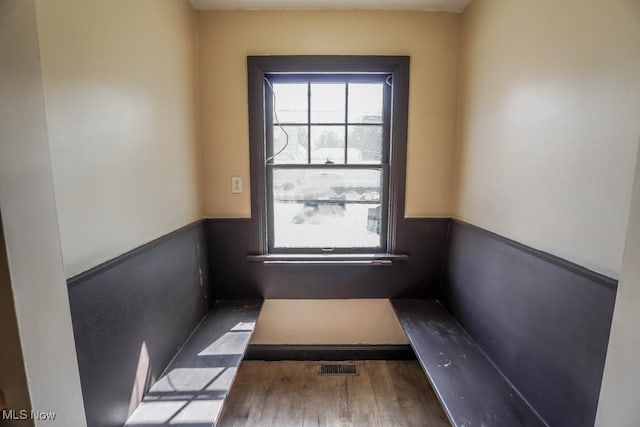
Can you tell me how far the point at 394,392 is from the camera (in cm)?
203

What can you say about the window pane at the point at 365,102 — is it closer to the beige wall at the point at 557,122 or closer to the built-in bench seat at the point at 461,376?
the beige wall at the point at 557,122

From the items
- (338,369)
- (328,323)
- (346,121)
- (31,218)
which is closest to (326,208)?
(346,121)

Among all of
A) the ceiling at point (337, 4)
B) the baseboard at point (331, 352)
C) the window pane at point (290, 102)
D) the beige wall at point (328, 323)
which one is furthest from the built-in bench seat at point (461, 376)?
the ceiling at point (337, 4)

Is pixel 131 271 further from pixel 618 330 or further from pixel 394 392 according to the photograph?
pixel 394 392

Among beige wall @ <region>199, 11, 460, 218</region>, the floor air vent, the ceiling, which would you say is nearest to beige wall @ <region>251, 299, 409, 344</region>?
the floor air vent

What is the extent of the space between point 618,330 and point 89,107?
1669mm

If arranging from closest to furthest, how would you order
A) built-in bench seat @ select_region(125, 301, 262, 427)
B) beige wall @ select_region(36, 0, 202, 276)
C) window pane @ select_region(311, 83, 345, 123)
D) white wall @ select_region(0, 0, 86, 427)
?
white wall @ select_region(0, 0, 86, 427), beige wall @ select_region(36, 0, 202, 276), built-in bench seat @ select_region(125, 301, 262, 427), window pane @ select_region(311, 83, 345, 123)

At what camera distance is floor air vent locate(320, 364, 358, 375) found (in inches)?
87.1

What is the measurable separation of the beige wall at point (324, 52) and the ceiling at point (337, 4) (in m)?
0.04

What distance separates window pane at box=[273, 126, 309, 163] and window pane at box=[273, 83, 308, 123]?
0.06 m

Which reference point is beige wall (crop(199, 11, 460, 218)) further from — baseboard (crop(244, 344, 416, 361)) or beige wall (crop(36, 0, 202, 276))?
baseboard (crop(244, 344, 416, 361))

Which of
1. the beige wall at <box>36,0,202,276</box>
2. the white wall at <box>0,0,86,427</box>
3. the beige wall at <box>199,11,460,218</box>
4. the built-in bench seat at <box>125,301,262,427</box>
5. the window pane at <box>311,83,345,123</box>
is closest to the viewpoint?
the white wall at <box>0,0,86,427</box>

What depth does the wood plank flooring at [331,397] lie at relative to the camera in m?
1.81

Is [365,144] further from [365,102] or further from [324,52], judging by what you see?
[324,52]
